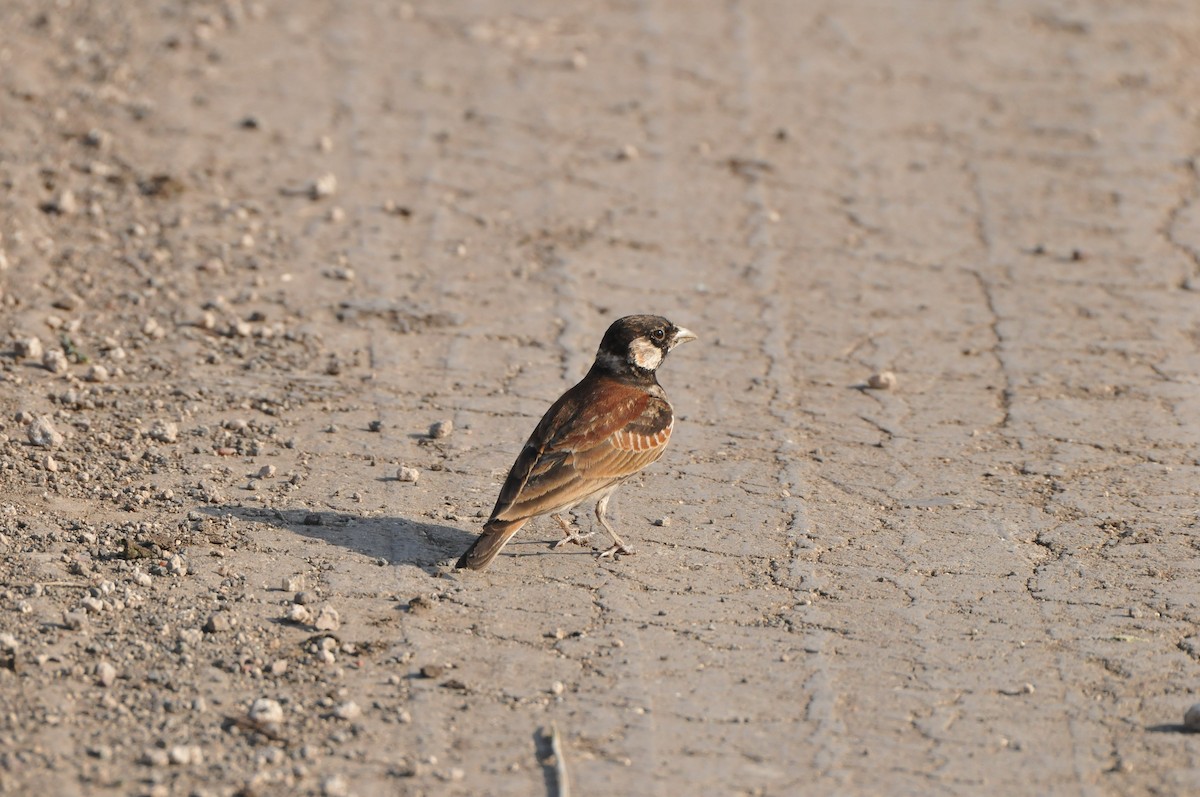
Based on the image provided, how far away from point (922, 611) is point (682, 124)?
5.78 m

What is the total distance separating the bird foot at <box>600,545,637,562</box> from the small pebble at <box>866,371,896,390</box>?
6.77 ft

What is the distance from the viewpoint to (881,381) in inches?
297

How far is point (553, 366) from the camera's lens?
7664mm

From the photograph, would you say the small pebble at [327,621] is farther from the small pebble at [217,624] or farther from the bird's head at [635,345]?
the bird's head at [635,345]

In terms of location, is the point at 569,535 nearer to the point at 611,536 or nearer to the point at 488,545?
the point at 611,536

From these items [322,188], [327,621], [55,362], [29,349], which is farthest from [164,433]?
[322,188]

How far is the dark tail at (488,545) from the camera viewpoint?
18.6ft

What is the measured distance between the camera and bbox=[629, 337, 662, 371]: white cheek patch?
634 centimetres

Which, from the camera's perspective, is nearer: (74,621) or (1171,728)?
(1171,728)

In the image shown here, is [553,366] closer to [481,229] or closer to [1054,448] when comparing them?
[481,229]

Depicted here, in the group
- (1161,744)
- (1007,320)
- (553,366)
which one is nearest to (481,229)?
(553,366)

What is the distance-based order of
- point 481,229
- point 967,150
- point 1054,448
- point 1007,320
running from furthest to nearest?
1. point 967,150
2. point 481,229
3. point 1007,320
4. point 1054,448

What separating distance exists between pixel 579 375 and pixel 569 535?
1539 mm

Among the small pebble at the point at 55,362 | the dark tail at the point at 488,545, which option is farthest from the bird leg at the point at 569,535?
the small pebble at the point at 55,362
